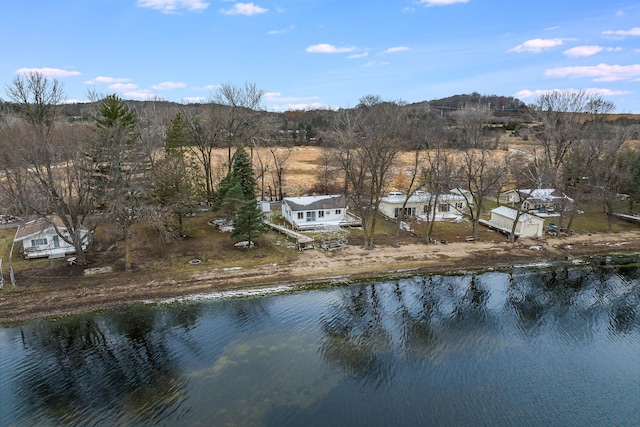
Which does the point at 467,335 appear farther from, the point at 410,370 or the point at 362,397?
the point at 362,397

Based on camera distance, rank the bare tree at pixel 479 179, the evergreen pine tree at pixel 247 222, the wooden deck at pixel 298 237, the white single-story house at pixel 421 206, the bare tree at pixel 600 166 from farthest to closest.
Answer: the white single-story house at pixel 421 206 → the bare tree at pixel 600 166 → the bare tree at pixel 479 179 → the wooden deck at pixel 298 237 → the evergreen pine tree at pixel 247 222

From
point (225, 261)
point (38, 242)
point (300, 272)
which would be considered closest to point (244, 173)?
point (225, 261)

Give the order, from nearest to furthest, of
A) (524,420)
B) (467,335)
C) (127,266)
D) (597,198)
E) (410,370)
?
(524,420) < (410,370) < (467,335) < (127,266) < (597,198)

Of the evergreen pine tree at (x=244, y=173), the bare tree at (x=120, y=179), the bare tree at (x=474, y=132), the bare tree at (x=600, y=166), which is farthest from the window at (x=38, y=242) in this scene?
the bare tree at (x=600, y=166)

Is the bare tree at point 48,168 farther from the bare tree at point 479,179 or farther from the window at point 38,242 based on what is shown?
the bare tree at point 479,179

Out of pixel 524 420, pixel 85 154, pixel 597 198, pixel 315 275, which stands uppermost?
pixel 85 154

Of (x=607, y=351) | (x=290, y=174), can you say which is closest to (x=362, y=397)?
(x=607, y=351)
